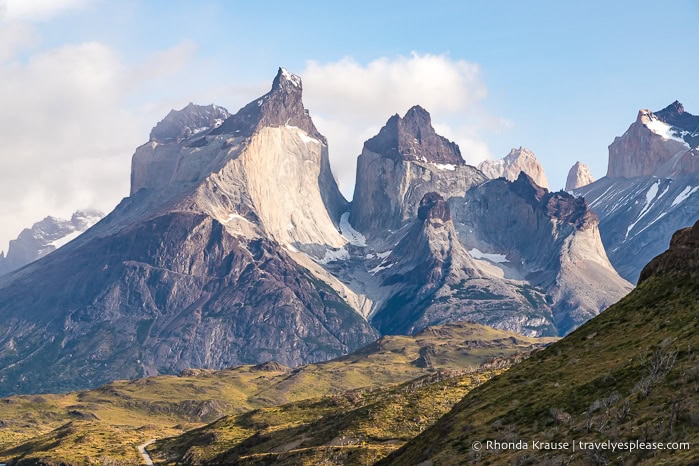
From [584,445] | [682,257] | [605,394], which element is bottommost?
[584,445]

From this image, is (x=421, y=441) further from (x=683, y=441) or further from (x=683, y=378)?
(x=683, y=441)

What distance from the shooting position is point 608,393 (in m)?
104

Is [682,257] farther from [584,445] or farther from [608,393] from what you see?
[584,445]

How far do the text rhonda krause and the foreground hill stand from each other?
38 centimetres

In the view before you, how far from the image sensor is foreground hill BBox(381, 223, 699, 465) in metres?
88.8

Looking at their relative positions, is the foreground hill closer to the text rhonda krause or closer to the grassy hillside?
the grassy hillside

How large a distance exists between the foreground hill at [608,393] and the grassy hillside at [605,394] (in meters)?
0.17

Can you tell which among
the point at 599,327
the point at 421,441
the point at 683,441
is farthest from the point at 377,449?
the point at 683,441

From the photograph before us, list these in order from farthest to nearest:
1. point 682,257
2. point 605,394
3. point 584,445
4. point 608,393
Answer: point 682,257 → point 605,394 → point 608,393 → point 584,445

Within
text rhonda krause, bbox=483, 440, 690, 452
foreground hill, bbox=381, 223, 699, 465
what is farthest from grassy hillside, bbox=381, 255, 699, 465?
text rhonda krause, bbox=483, 440, 690, 452

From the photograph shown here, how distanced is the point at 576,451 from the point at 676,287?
38.4 m

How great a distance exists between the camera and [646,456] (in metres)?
82.2

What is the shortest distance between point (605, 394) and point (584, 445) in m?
14.5

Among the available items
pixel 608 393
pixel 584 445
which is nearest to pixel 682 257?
pixel 608 393
